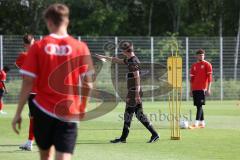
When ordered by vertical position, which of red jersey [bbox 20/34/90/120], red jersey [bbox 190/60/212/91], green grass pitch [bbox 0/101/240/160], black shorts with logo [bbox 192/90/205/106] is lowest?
green grass pitch [bbox 0/101/240/160]

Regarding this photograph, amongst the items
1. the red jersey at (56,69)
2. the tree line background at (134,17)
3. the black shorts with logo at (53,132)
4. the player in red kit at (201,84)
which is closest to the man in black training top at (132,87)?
the player in red kit at (201,84)

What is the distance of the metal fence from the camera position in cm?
3591

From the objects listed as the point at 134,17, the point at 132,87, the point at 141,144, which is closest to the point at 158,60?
the point at 134,17

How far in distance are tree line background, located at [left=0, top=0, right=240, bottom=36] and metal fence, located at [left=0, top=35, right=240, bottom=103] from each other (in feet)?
52.2

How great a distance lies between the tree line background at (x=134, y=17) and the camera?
54.9 metres

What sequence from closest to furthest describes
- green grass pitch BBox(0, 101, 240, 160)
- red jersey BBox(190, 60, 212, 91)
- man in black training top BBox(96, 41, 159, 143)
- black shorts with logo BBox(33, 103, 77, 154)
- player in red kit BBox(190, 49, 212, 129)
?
black shorts with logo BBox(33, 103, 77, 154) → green grass pitch BBox(0, 101, 240, 160) → man in black training top BBox(96, 41, 159, 143) → player in red kit BBox(190, 49, 212, 129) → red jersey BBox(190, 60, 212, 91)

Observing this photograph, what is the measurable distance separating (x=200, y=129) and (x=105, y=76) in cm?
1932

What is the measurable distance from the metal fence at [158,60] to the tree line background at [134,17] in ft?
52.2

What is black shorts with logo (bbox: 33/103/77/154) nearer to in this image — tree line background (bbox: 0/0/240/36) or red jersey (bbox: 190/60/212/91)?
red jersey (bbox: 190/60/212/91)

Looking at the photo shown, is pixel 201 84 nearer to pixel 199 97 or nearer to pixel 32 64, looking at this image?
pixel 199 97

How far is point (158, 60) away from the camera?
1543 inches

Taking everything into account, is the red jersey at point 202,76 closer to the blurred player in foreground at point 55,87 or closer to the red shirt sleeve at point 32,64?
the blurred player in foreground at point 55,87

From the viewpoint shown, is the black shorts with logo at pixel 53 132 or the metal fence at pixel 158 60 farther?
the metal fence at pixel 158 60

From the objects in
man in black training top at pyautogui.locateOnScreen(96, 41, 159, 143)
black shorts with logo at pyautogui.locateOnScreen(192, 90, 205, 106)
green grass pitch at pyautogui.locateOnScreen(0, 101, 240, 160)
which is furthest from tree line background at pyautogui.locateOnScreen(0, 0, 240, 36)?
man in black training top at pyautogui.locateOnScreen(96, 41, 159, 143)
